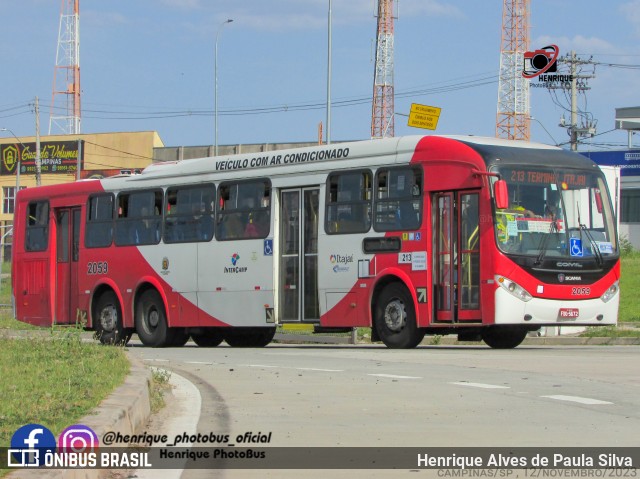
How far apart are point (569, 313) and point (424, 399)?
838 centimetres

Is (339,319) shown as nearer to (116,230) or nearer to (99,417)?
→ (116,230)

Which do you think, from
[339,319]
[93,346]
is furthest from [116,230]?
[93,346]

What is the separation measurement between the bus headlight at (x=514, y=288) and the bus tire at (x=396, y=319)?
1621 mm

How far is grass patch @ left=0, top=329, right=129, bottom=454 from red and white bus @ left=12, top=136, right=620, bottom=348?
5212mm

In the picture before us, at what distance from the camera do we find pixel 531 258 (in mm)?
19906

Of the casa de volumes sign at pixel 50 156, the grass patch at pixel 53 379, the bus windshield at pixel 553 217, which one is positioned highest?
the casa de volumes sign at pixel 50 156

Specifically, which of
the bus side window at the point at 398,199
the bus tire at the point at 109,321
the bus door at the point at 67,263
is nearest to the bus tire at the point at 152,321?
the bus tire at the point at 109,321

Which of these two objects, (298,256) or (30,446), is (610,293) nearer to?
(298,256)

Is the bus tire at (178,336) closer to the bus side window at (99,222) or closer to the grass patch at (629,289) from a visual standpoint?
the bus side window at (99,222)

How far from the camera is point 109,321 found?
26703mm

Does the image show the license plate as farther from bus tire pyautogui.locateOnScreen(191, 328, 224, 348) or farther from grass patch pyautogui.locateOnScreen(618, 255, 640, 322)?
grass patch pyautogui.locateOnScreen(618, 255, 640, 322)

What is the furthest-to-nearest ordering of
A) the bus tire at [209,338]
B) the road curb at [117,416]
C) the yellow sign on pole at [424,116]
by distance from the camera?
the yellow sign on pole at [424,116] → the bus tire at [209,338] → the road curb at [117,416]

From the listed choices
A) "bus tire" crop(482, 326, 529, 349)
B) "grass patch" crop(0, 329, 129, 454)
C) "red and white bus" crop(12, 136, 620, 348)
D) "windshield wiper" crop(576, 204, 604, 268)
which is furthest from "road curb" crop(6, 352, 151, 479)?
"bus tire" crop(482, 326, 529, 349)

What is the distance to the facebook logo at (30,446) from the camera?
6.91 m
